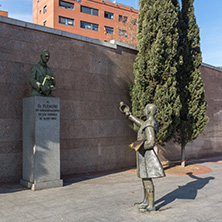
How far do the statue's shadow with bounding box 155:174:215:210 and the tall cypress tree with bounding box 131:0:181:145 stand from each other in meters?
2.17

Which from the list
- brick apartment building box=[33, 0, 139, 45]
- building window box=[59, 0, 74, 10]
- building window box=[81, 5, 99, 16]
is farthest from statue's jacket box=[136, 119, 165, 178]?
building window box=[81, 5, 99, 16]

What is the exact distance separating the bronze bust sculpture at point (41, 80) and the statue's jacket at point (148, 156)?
10.7 ft

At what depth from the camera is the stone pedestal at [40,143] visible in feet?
23.3

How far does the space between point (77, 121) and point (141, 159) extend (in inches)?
183

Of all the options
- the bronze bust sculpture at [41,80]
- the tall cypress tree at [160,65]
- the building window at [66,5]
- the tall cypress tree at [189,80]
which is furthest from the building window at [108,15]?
the bronze bust sculpture at [41,80]

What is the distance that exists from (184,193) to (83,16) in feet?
139

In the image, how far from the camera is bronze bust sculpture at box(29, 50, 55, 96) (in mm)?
7270

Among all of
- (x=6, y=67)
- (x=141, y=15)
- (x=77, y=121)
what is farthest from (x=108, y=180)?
(x=141, y=15)

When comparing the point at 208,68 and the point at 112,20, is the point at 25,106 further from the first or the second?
the point at 112,20

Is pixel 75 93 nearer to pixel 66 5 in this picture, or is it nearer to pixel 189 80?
pixel 189 80

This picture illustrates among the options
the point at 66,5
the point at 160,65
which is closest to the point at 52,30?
the point at 160,65

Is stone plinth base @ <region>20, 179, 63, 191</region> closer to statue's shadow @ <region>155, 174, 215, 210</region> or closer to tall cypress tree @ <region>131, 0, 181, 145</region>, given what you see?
statue's shadow @ <region>155, 174, 215, 210</region>

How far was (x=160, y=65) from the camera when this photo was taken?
31.9ft

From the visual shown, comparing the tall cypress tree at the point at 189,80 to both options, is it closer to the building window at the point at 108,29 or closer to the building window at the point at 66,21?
the building window at the point at 66,21
